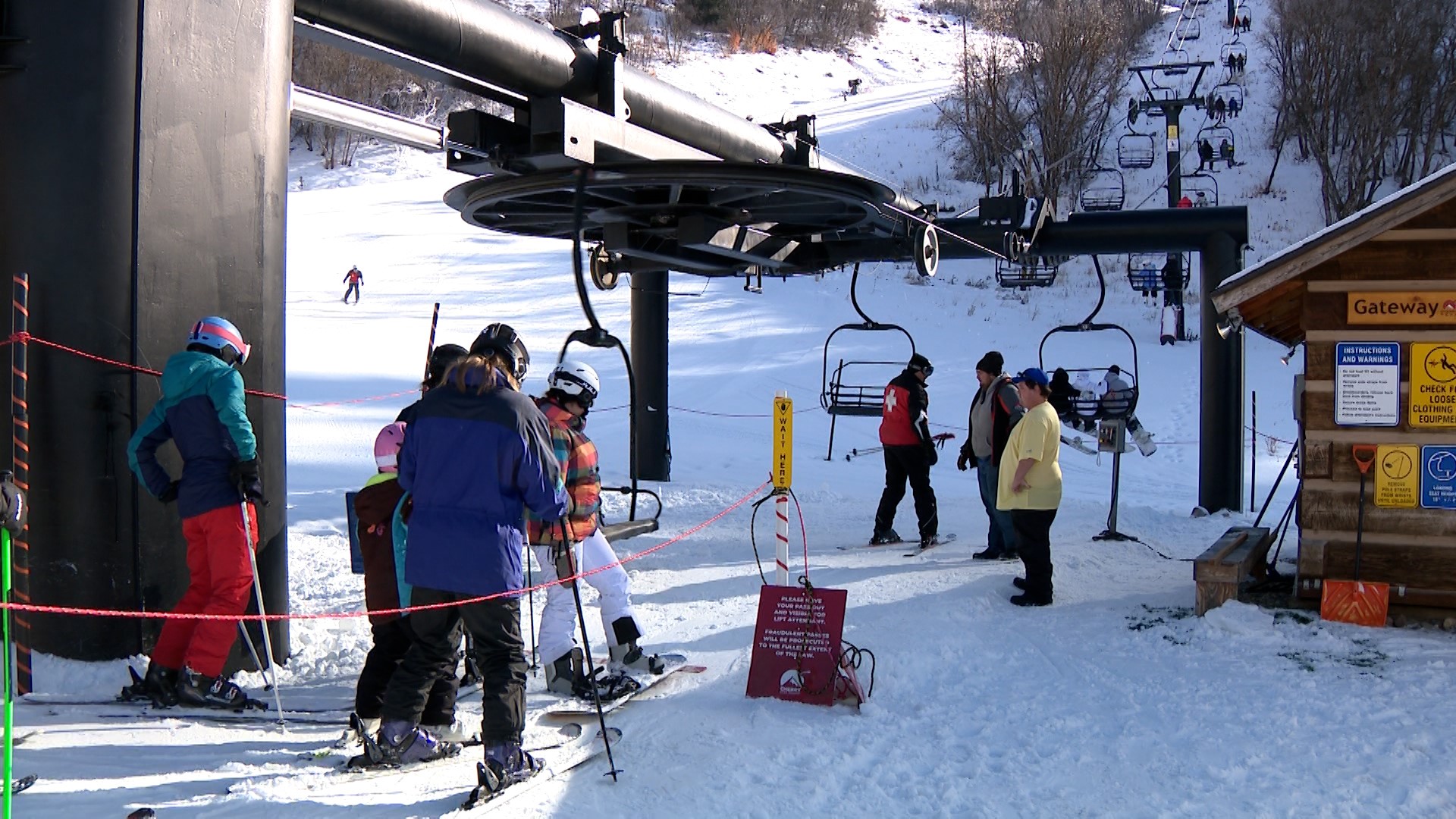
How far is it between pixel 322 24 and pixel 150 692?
12.2 ft

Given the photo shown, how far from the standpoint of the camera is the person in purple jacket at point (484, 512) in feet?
14.9

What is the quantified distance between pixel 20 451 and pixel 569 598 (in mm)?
2871

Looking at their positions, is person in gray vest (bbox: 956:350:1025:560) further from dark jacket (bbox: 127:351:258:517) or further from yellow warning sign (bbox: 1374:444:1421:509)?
dark jacket (bbox: 127:351:258:517)

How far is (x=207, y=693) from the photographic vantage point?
573 centimetres

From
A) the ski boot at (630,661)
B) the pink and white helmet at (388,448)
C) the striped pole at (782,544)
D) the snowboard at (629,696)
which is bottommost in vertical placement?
the snowboard at (629,696)

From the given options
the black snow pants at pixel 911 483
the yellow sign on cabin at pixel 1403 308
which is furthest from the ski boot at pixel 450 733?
the yellow sign on cabin at pixel 1403 308

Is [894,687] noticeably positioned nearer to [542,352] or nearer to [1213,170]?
[542,352]

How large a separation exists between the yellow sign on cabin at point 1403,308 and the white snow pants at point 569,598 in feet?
17.1

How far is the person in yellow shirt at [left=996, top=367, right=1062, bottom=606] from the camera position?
321 inches

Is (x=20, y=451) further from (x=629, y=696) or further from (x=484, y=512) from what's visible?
(x=629, y=696)

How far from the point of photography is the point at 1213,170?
3981cm

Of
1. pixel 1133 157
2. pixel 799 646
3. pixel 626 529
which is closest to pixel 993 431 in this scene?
pixel 626 529

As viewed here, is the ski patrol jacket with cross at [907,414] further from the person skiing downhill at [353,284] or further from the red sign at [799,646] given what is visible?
the person skiing downhill at [353,284]

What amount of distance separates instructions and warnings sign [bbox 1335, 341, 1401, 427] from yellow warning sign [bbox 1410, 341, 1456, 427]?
3.7 inches
